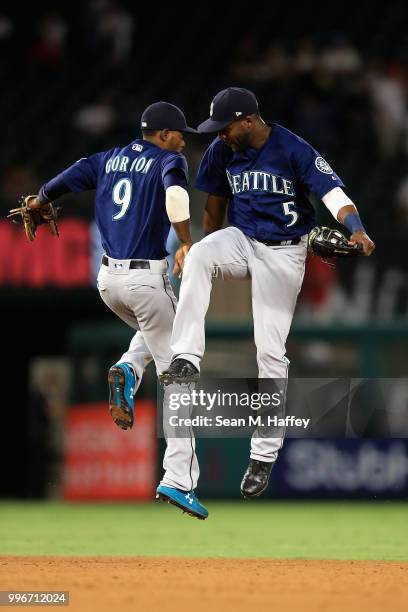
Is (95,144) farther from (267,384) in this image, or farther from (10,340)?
(267,384)

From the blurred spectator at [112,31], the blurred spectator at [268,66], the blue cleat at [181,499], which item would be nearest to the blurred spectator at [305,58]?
the blurred spectator at [268,66]

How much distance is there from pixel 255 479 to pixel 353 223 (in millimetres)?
1574

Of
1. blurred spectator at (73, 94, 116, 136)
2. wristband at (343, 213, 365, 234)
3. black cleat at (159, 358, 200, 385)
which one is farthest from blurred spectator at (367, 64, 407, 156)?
black cleat at (159, 358, 200, 385)

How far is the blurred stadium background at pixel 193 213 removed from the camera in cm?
1592

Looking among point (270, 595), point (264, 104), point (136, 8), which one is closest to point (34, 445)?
point (264, 104)

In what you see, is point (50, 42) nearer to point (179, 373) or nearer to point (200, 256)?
point (200, 256)

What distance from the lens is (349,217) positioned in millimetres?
7535

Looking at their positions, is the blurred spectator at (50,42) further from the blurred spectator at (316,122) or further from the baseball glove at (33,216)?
the baseball glove at (33,216)

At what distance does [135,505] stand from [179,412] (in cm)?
848

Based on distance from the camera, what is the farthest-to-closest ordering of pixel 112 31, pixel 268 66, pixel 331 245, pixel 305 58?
pixel 112 31, pixel 268 66, pixel 305 58, pixel 331 245

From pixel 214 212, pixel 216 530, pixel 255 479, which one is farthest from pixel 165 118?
pixel 216 530

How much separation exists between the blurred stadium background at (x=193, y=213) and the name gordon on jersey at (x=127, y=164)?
687 centimetres

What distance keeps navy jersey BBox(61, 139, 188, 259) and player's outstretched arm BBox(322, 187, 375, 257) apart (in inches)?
33.3

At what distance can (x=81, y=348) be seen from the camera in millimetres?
17203
